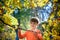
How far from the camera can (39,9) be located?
2.80m

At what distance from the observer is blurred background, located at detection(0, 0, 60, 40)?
271 cm

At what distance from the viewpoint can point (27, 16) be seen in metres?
2.75

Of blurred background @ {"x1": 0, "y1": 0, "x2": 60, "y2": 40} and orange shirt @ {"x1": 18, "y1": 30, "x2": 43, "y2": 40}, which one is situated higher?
blurred background @ {"x1": 0, "y1": 0, "x2": 60, "y2": 40}

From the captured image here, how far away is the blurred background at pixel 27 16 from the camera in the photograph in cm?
271

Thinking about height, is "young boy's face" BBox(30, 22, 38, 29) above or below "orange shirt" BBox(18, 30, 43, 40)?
above

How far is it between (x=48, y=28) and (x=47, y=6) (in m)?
0.31

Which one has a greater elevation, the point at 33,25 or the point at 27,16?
the point at 27,16

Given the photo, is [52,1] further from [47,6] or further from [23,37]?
[23,37]

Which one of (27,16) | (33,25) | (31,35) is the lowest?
(31,35)

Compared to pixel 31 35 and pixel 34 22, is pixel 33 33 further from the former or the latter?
pixel 34 22

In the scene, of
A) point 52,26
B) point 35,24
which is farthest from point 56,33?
point 35,24

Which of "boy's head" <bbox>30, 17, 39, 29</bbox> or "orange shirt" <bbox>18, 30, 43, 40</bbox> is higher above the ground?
"boy's head" <bbox>30, 17, 39, 29</bbox>

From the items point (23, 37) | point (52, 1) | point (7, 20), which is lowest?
point (23, 37)

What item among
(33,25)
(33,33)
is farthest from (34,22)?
(33,33)
